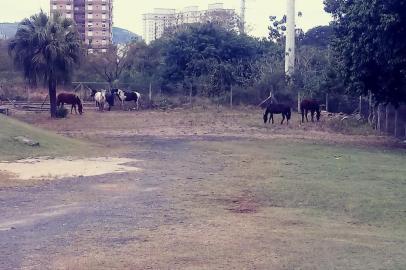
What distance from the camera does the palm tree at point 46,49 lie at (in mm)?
32031

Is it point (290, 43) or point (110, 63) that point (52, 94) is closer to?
point (290, 43)

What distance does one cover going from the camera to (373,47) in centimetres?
2062

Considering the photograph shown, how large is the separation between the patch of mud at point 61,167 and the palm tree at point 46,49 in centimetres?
1539

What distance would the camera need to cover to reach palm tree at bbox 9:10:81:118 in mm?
32031

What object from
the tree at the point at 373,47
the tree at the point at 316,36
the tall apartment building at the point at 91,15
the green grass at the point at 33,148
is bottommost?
the green grass at the point at 33,148

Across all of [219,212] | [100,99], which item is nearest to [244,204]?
[219,212]

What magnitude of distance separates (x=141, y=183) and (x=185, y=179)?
1.20 metres

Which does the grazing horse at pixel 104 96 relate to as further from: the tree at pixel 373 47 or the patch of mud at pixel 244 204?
the patch of mud at pixel 244 204

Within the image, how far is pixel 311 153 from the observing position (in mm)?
20172

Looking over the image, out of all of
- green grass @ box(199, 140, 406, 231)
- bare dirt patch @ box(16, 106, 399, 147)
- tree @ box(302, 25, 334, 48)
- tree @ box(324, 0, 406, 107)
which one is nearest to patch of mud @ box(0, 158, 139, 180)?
green grass @ box(199, 140, 406, 231)

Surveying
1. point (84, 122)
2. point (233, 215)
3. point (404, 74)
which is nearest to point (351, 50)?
point (404, 74)

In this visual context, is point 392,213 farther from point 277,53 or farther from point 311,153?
point 277,53

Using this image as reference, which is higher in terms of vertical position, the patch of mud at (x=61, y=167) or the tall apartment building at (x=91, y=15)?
the tall apartment building at (x=91, y=15)

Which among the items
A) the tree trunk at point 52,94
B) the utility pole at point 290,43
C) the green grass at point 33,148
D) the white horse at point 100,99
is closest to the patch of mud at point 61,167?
the green grass at point 33,148
